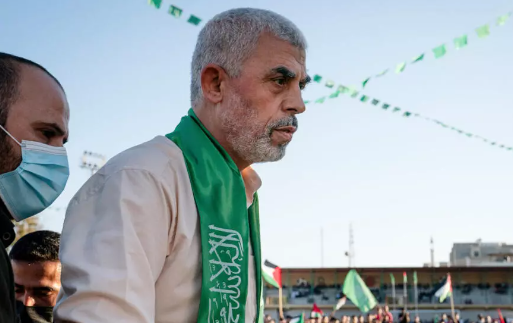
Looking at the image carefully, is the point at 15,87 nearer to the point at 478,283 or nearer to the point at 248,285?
the point at 248,285

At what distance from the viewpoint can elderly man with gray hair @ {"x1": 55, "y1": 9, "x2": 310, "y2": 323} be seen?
4.70ft

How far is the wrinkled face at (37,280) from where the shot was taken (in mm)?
3348

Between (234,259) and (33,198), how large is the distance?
918mm

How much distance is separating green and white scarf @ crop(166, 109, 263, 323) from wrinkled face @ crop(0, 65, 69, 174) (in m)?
0.50

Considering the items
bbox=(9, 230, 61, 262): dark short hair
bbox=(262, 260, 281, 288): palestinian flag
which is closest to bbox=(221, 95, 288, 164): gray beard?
bbox=(9, 230, 61, 262): dark short hair

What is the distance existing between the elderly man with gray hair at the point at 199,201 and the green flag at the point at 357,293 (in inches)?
684

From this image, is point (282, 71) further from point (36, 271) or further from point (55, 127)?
point (36, 271)

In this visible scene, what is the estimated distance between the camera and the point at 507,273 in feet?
142

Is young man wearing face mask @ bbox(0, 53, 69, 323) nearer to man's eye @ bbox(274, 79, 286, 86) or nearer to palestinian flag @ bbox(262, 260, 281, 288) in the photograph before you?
man's eye @ bbox(274, 79, 286, 86)

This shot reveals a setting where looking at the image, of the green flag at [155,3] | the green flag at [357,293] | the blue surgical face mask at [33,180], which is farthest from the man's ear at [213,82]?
the green flag at [357,293]

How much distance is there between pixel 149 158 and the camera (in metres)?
1.64

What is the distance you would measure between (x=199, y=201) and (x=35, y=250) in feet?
6.83

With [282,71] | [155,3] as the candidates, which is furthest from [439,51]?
[282,71]

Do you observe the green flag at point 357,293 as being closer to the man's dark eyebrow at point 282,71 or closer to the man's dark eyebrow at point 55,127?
the man's dark eyebrow at point 55,127
